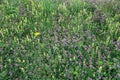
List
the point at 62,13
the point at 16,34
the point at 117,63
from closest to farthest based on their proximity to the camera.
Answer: the point at 117,63
the point at 16,34
the point at 62,13

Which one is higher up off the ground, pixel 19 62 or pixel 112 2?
pixel 112 2

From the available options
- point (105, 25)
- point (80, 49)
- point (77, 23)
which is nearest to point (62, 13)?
point (77, 23)

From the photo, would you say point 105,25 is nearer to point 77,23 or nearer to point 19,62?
point 77,23

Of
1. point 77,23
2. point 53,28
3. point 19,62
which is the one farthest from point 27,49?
point 77,23

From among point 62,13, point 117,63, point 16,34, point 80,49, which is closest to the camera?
point 117,63

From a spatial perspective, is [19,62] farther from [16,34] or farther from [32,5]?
[32,5]

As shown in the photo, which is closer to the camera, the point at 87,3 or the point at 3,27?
the point at 3,27
